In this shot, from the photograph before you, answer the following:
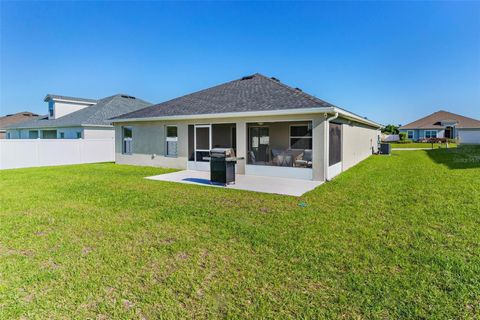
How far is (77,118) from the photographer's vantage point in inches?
890

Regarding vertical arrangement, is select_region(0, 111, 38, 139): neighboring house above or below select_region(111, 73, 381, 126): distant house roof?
above

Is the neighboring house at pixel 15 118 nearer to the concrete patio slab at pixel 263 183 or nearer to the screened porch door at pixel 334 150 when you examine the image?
the concrete patio slab at pixel 263 183

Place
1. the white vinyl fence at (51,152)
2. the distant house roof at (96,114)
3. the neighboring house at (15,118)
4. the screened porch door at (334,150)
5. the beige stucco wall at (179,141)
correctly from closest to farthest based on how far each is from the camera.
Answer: the beige stucco wall at (179,141) → the screened porch door at (334,150) → the white vinyl fence at (51,152) → the distant house roof at (96,114) → the neighboring house at (15,118)

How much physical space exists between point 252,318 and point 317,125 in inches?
325

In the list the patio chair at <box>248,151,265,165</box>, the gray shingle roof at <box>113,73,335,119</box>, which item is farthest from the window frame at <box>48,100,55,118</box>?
the patio chair at <box>248,151,265,165</box>

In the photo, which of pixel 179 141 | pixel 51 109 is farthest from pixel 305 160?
pixel 51 109

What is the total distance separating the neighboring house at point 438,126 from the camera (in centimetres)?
4838

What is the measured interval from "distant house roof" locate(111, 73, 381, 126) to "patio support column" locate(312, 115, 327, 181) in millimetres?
658

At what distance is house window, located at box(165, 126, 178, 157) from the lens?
13.9 m

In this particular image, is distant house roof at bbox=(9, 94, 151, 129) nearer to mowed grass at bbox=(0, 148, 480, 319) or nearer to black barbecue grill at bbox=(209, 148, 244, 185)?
black barbecue grill at bbox=(209, 148, 244, 185)

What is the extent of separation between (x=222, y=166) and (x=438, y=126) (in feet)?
184

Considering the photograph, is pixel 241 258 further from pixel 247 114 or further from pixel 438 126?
pixel 438 126

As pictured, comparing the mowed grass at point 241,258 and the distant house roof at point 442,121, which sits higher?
the distant house roof at point 442,121

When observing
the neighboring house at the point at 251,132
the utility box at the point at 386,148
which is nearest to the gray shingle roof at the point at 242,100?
the neighboring house at the point at 251,132
